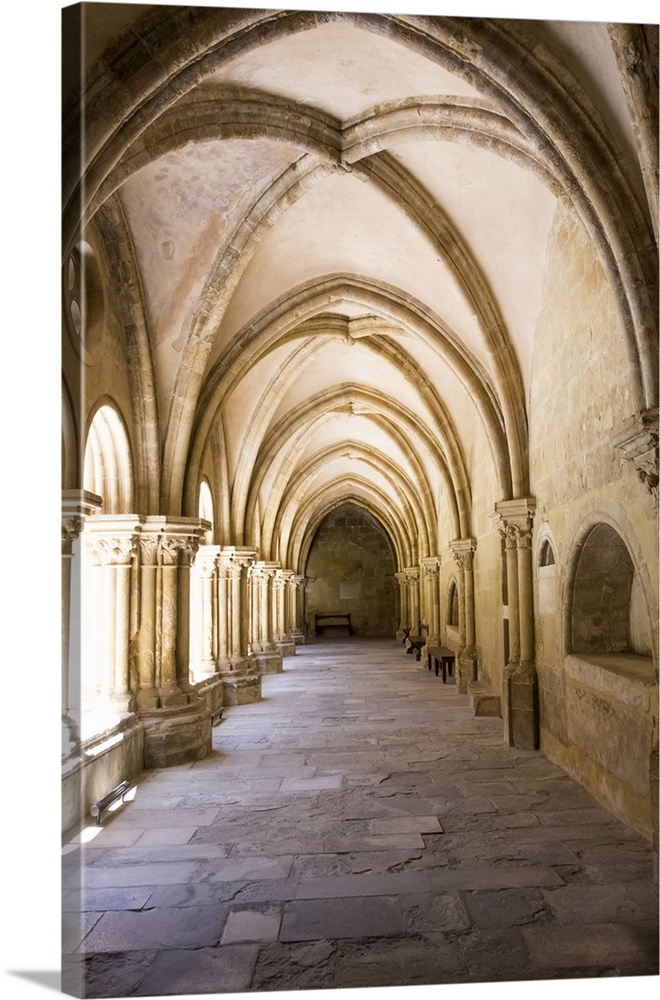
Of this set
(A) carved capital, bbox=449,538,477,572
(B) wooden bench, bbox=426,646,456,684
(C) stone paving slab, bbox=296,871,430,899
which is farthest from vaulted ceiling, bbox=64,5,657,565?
(C) stone paving slab, bbox=296,871,430,899

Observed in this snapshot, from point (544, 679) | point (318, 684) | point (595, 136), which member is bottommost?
point (318, 684)

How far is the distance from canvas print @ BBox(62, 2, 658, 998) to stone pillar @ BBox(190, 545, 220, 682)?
5cm

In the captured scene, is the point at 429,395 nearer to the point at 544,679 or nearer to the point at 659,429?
the point at 544,679

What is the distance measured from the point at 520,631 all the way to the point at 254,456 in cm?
530

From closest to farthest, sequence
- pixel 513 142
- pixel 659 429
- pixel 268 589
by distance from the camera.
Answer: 1. pixel 659 429
2. pixel 513 142
3. pixel 268 589

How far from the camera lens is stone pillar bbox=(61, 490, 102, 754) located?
493 cm

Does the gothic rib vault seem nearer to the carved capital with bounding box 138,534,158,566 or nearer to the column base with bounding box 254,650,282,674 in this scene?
the carved capital with bounding box 138,534,158,566

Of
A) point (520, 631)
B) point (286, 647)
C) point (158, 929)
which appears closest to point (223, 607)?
point (520, 631)

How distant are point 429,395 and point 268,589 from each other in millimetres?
6116

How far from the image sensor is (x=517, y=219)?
6676mm

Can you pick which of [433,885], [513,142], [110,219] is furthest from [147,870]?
[513,142]

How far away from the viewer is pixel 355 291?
927 cm

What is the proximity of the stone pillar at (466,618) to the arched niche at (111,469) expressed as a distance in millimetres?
5634

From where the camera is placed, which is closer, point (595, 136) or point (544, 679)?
point (595, 136)
